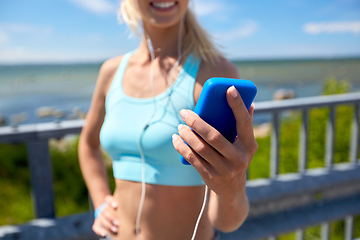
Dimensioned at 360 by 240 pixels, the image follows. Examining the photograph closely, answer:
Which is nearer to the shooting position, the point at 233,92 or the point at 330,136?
the point at 233,92

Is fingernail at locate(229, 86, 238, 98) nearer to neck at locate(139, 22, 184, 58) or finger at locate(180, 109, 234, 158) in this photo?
finger at locate(180, 109, 234, 158)

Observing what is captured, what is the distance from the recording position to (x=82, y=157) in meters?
1.56

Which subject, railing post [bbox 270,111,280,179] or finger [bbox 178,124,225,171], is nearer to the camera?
finger [bbox 178,124,225,171]

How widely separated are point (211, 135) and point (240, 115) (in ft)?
0.30

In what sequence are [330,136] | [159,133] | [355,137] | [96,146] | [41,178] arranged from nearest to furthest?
1. [159,133]
2. [96,146]
3. [41,178]
4. [330,136]
5. [355,137]

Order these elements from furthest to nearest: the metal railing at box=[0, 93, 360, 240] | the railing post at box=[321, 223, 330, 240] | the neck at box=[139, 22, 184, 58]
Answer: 1. the railing post at box=[321, 223, 330, 240]
2. the metal railing at box=[0, 93, 360, 240]
3. the neck at box=[139, 22, 184, 58]

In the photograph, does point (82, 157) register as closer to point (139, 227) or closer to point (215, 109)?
point (139, 227)

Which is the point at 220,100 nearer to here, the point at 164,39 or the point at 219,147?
the point at 219,147

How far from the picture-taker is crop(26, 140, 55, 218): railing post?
6.61ft

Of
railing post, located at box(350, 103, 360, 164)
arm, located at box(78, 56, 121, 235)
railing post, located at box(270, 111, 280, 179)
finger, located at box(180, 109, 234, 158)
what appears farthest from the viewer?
railing post, located at box(350, 103, 360, 164)

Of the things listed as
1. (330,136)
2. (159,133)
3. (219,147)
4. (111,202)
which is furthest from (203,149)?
(330,136)

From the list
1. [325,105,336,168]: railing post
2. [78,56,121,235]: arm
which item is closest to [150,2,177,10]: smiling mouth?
[78,56,121,235]: arm

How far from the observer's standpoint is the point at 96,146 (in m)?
1.58

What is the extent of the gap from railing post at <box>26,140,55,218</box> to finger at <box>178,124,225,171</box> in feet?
5.53
